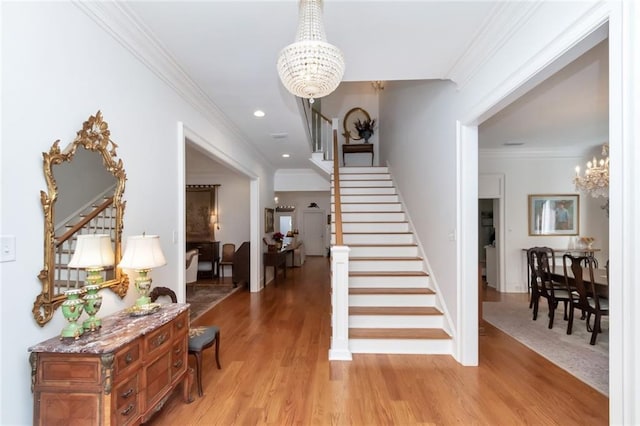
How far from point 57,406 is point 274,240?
242 inches

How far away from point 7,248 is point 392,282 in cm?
359

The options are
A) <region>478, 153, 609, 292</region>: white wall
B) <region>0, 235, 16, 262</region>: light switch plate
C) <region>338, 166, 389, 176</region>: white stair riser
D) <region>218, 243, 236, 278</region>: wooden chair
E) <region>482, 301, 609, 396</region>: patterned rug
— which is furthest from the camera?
<region>218, 243, 236, 278</region>: wooden chair

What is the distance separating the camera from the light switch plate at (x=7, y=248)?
1.36m

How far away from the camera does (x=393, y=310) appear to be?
11.7 feet

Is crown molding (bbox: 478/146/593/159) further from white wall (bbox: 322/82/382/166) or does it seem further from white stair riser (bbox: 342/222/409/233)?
white wall (bbox: 322/82/382/166)

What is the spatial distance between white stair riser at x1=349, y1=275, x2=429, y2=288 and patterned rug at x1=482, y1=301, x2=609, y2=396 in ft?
4.03

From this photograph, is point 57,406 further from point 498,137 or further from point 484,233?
point 484,233

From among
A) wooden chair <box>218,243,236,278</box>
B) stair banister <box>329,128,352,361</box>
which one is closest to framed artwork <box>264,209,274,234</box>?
wooden chair <box>218,243,236,278</box>

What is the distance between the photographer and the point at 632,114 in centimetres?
120

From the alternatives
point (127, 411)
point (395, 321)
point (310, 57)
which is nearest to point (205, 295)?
point (395, 321)

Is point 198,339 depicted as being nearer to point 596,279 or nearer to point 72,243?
point 72,243

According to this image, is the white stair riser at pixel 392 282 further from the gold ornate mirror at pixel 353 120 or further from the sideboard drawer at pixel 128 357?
the gold ornate mirror at pixel 353 120

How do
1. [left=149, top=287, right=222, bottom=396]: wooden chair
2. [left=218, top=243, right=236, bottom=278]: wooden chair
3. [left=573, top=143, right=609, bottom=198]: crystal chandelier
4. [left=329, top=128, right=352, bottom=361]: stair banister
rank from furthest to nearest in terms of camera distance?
[left=218, top=243, right=236, bottom=278]: wooden chair < [left=573, top=143, right=609, bottom=198]: crystal chandelier < [left=329, top=128, right=352, bottom=361]: stair banister < [left=149, top=287, right=222, bottom=396]: wooden chair

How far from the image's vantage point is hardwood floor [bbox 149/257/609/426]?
216 centimetres
